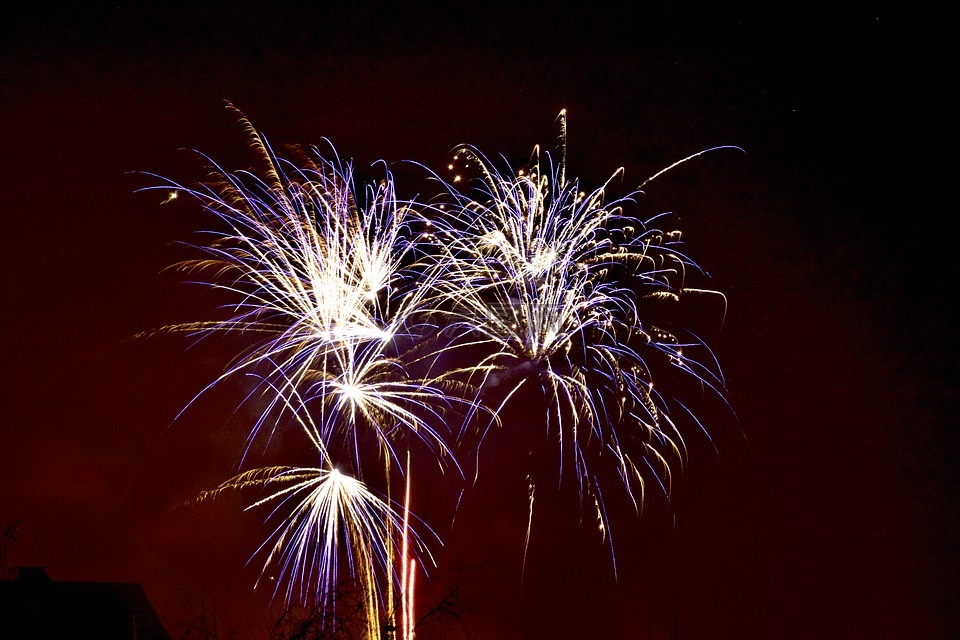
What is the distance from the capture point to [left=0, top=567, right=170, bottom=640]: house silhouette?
38.5 feet

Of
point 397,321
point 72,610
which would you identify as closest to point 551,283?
point 397,321

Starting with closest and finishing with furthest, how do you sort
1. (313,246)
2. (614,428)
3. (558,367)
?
1. (313,246)
2. (558,367)
3. (614,428)

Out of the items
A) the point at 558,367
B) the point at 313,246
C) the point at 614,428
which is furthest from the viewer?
the point at 614,428

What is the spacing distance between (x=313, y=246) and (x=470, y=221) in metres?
2.62

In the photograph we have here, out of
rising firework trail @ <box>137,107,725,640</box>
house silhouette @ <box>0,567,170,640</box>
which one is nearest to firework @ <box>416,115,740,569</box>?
rising firework trail @ <box>137,107,725,640</box>

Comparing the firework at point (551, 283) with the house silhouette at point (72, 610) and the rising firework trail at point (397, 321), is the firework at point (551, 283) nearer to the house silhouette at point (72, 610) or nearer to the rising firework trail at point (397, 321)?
the rising firework trail at point (397, 321)

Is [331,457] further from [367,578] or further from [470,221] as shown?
[470,221]

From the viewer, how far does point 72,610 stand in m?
13.4

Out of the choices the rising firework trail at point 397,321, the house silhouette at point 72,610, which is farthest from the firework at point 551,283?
the house silhouette at point 72,610

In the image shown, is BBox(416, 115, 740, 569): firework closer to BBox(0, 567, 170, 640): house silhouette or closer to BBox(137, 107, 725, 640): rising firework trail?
BBox(137, 107, 725, 640): rising firework trail

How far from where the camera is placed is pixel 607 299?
1288 cm

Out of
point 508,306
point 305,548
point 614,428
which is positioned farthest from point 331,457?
point 614,428

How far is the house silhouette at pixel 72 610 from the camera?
463 inches

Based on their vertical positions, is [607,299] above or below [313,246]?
below
